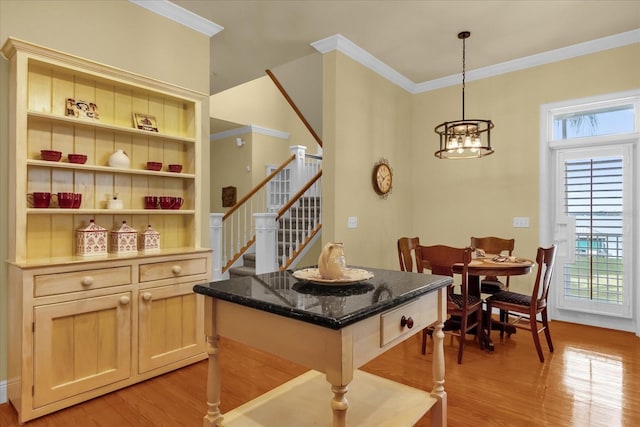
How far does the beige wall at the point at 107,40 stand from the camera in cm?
238

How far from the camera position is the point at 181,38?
3.27 metres

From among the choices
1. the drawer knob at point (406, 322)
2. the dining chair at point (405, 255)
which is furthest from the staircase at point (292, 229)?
the drawer knob at point (406, 322)

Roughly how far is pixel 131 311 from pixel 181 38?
2.28 meters

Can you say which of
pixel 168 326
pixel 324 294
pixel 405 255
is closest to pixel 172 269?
pixel 168 326

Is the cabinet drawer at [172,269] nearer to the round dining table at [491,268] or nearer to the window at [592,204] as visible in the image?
the round dining table at [491,268]

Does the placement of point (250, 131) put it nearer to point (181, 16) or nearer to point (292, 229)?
point (292, 229)

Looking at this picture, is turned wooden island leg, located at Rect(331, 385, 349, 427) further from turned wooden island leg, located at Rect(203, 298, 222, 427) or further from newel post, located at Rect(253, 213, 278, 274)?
newel post, located at Rect(253, 213, 278, 274)

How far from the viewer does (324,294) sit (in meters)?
1.46

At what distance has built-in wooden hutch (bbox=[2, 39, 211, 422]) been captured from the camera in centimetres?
222

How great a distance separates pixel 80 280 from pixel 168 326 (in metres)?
0.71

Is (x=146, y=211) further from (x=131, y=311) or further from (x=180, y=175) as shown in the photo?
(x=131, y=311)

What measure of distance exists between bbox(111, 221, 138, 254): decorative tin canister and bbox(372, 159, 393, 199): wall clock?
2625mm

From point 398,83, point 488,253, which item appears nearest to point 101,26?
point 398,83

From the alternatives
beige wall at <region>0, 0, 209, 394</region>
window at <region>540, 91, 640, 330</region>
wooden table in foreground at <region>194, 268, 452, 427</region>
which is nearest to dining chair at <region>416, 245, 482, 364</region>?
wooden table in foreground at <region>194, 268, 452, 427</region>
